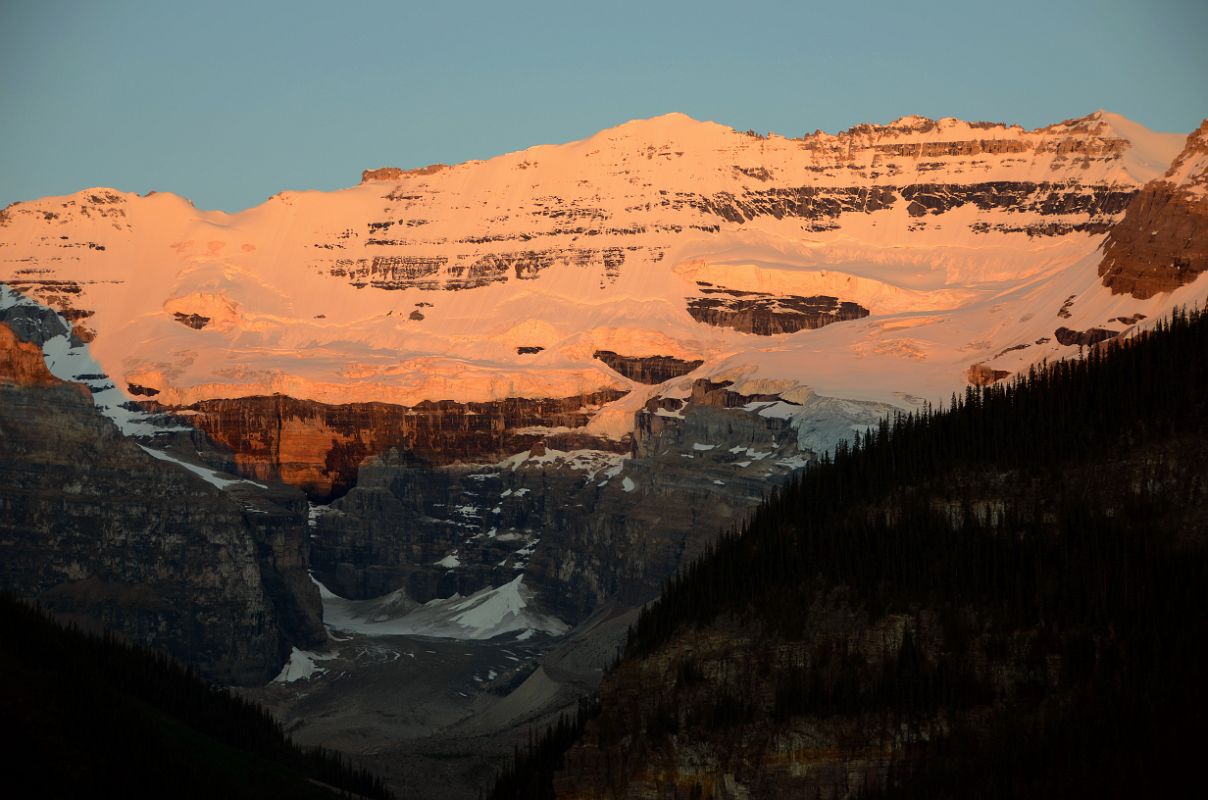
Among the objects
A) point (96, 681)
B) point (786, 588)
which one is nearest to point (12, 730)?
point (96, 681)

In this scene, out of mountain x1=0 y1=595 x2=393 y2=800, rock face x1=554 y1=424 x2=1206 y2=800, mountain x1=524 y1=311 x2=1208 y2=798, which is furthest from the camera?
mountain x1=0 y1=595 x2=393 y2=800

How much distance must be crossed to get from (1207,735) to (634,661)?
3815cm

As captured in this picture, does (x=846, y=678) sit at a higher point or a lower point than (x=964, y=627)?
lower

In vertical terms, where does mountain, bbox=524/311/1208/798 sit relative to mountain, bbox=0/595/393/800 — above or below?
above

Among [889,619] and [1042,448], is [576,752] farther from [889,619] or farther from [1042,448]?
[1042,448]

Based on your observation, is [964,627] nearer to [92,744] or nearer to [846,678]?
[846,678]

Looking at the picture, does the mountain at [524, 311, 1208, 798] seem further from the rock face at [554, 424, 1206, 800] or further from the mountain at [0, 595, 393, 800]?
the mountain at [0, 595, 393, 800]

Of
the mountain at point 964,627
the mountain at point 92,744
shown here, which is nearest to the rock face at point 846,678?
the mountain at point 964,627

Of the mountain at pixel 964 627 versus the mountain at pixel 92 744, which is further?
the mountain at pixel 92 744

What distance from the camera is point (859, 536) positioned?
159 m

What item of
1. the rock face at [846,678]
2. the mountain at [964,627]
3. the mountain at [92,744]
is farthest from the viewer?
the mountain at [92,744]

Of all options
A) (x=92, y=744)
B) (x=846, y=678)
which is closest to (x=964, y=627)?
(x=846, y=678)

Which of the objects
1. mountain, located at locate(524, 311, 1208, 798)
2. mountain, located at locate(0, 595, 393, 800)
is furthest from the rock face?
mountain, located at locate(0, 595, 393, 800)

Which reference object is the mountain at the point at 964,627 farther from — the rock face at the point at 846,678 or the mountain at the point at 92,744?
the mountain at the point at 92,744
